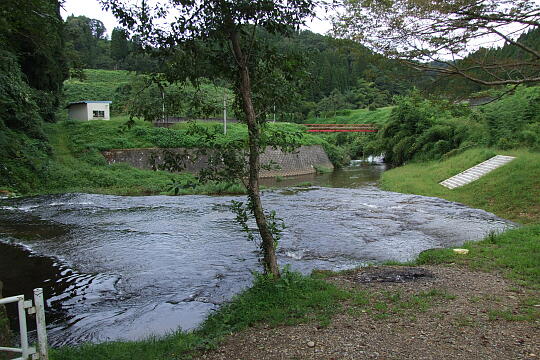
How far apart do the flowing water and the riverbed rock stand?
1766mm

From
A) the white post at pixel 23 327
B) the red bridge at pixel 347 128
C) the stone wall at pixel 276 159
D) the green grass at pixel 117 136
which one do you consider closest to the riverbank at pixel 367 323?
the white post at pixel 23 327

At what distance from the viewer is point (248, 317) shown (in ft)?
19.1

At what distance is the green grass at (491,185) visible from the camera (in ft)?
51.8

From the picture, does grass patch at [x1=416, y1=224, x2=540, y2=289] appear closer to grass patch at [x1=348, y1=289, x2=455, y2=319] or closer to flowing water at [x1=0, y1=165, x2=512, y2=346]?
flowing water at [x1=0, y1=165, x2=512, y2=346]

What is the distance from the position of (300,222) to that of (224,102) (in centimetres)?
876

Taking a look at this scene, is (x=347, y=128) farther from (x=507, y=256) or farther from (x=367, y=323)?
(x=367, y=323)

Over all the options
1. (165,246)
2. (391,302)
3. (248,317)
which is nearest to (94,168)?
(165,246)

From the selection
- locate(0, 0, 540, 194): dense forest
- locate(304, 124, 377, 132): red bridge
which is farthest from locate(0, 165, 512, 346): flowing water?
locate(304, 124, 377, 132): red bridge

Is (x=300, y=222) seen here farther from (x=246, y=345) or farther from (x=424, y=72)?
(x=246, y=345)

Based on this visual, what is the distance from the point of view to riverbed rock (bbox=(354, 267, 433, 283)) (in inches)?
297

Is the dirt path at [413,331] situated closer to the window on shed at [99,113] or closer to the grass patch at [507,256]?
the grass patch at [507,256]

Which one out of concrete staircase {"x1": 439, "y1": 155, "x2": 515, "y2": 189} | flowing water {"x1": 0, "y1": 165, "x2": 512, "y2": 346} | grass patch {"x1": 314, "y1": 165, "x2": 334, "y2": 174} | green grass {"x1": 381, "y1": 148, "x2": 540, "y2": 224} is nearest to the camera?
flowing water {"x1": 0, "y1": 165, "x2": 512, "y2": 346}

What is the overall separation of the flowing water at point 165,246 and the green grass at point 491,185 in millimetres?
1041

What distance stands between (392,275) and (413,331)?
9.06ft
